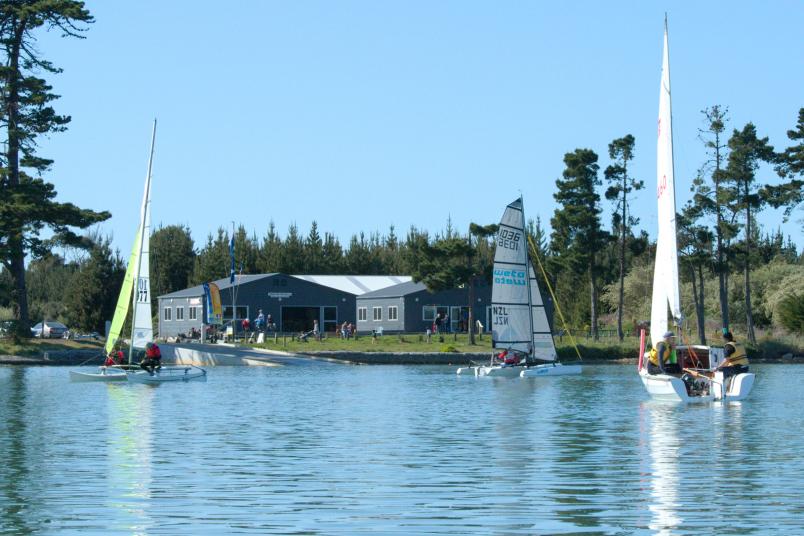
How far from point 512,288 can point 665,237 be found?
19613mm

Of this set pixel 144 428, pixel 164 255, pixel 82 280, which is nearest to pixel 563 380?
pixel 144 428

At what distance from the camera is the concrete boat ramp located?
69.7 meters

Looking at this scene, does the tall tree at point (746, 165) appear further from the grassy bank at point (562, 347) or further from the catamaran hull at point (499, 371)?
the catamaran hull at point (499, 371)

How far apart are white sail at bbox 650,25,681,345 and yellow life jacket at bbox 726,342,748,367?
1.72 m

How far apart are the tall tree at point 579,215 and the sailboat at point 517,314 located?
2401cm

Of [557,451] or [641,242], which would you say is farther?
[641,242]

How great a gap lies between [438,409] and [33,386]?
62.3 ft

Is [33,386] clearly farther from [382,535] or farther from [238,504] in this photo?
[382,535]

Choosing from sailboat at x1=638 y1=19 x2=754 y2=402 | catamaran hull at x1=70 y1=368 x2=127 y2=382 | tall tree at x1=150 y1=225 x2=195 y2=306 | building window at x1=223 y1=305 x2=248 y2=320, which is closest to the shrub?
building window at x1=223 y1=305 x2=248 y2=320

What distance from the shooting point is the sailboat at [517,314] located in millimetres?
54594

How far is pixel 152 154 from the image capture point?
5359 centimetres

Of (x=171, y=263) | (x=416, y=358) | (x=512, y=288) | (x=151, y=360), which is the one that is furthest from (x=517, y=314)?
(x=171, y=263)

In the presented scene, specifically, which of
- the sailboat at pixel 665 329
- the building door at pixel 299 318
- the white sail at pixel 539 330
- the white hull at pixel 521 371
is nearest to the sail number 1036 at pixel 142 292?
the white hull at pixel 521 371

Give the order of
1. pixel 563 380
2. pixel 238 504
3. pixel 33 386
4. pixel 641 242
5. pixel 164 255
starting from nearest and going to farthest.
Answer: pixel 238 504
pixel 33 386
pixel 563 380
pixel 641 242
pixel 164 255
